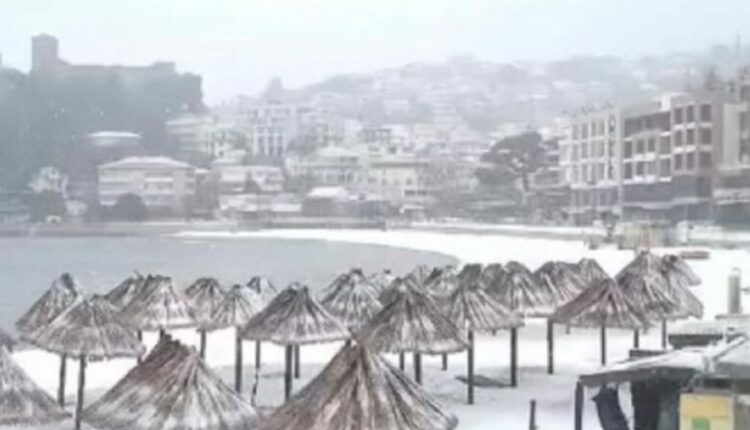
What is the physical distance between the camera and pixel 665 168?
7831 centimetres

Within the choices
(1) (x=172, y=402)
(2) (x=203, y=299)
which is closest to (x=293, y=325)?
(2) (x=203, y=299)

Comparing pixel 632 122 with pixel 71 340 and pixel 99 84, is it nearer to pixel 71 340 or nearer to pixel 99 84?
pixel 71 340

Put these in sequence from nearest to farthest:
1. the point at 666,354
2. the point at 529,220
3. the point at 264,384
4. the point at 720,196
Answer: the point at 666,354, the point at 264,384, the point at 720,196, the point at 529,220

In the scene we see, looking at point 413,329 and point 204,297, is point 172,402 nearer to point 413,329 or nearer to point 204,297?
point 413,329

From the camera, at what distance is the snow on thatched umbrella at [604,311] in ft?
63.3

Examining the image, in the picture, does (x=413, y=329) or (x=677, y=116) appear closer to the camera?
(x=413, y=329)

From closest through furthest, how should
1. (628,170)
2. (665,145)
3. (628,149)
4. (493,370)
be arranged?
(493,370) < (665,145) < (628,149) < (628,170)

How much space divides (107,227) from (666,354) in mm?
133904

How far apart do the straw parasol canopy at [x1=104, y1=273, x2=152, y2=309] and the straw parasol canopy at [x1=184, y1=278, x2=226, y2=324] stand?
2.57 ft

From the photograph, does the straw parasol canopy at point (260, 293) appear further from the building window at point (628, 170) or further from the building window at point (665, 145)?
the building window at point (628, 170)

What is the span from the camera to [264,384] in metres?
20.8

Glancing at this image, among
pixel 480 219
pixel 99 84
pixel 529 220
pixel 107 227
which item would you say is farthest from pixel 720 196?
pixel 99 84

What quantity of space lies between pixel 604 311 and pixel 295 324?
489 centimetres

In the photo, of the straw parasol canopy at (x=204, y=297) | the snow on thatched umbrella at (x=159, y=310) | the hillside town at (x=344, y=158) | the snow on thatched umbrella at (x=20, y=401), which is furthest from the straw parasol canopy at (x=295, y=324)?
the hillside town at (x=344, y=158)
